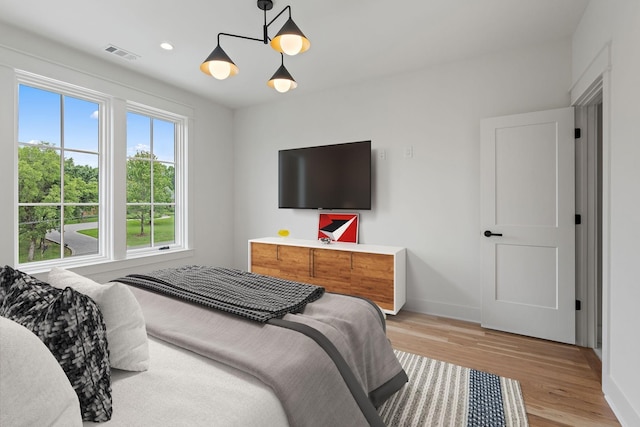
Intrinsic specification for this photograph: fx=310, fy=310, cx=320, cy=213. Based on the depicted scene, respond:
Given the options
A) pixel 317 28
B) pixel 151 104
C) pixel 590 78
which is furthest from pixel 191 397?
pixel 151 104

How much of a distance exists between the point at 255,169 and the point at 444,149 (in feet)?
8.44

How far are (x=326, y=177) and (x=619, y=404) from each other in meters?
3.01

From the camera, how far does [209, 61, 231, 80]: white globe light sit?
201cm

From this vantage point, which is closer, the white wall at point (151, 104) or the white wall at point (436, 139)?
the white wall at point (151, 104)

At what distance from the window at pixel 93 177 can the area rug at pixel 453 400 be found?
313cm

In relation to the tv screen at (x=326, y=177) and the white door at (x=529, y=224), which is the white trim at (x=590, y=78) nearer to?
the white door at (x=529, y=224)

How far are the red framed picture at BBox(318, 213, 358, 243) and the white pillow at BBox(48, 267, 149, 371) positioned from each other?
2.78 meters

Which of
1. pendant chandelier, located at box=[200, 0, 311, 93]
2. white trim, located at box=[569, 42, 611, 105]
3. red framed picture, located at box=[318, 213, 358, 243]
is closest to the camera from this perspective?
pendant chandelier, located at box=[200, 0, 311, 93]

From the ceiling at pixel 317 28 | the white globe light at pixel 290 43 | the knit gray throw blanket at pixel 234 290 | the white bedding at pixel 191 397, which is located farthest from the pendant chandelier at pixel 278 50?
the white bedding at pixel 191 397

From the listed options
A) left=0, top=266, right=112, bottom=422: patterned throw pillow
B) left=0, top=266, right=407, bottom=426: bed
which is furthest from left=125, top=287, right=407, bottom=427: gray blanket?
left=0, top=266, right=112, bottom=422: patterned throw pillow

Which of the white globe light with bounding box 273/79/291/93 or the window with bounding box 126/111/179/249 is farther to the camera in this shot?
the window with bounding box 126/111/179/249

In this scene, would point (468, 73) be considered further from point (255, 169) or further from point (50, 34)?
point (50, 34)

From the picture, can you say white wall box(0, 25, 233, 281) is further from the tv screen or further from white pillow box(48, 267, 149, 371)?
white pillow box(48, 267, 149, 371)

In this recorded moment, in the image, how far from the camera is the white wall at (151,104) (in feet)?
8.42
